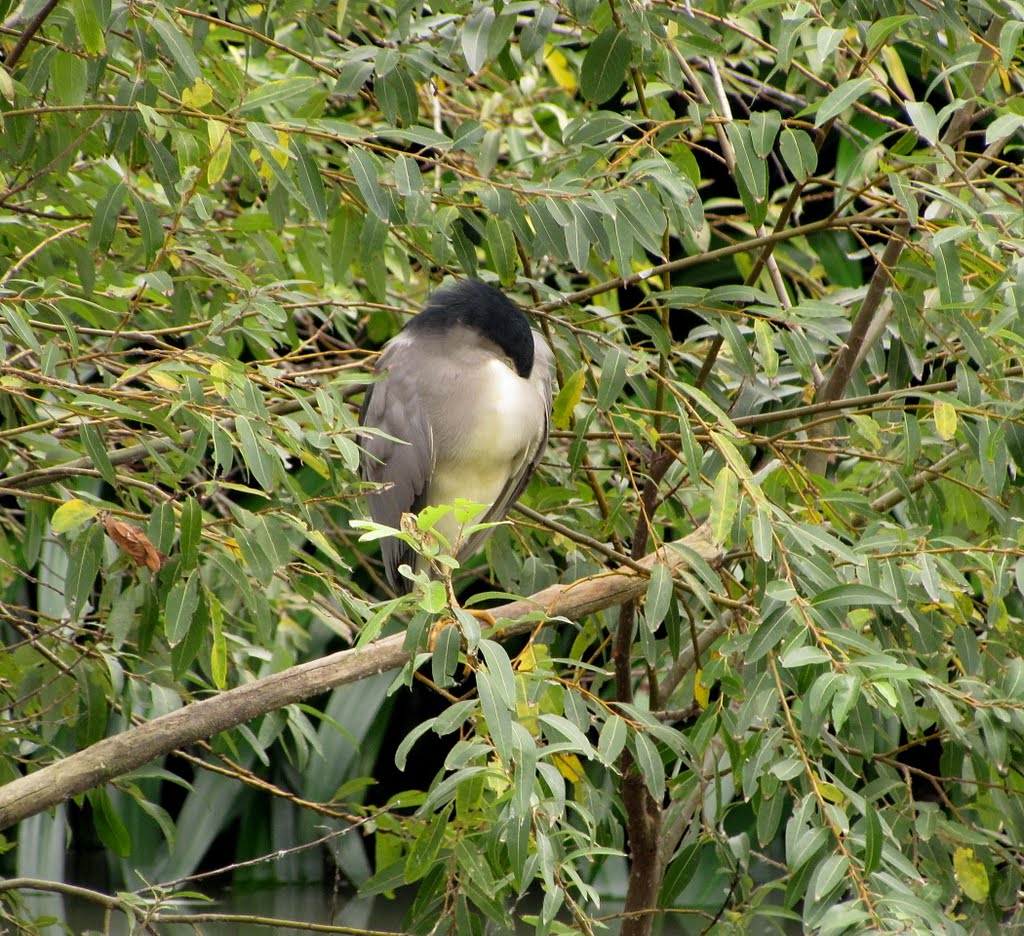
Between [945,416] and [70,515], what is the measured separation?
3.76ft

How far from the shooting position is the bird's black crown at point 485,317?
8.27 ft

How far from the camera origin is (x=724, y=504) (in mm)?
1492

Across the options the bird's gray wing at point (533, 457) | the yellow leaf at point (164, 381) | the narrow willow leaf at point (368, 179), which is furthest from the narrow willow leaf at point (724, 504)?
the bird's gray wing at point (533, 457)

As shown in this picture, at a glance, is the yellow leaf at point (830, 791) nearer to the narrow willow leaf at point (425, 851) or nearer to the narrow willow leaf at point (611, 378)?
the narrow willow leaf at point (425, 851)

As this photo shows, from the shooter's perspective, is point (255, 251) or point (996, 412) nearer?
point (996, 412)

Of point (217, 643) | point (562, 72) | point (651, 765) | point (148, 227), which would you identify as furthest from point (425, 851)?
point (562, 72)

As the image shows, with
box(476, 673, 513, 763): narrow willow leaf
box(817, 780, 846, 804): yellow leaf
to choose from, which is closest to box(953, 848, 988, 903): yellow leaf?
box(817, 780, 846, 804): yellow leaf

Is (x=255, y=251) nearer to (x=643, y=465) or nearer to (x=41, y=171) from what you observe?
(x=41, y=171)

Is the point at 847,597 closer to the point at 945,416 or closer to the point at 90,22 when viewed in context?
the point at 945,416

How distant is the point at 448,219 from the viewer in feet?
5.84

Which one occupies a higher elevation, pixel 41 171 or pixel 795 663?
pixel 41 171

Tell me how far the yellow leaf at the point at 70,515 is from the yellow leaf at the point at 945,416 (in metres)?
1.11

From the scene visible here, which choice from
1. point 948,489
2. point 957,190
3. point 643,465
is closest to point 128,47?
point 643,465

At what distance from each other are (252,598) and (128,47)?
1.34m
